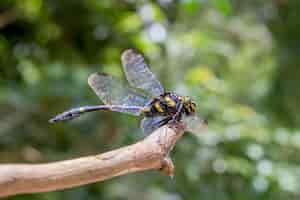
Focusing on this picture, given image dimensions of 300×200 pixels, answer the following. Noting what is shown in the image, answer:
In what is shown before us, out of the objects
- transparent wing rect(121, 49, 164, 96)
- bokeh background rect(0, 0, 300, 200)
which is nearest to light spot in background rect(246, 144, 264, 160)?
bokeh background rect(0, 0, 300, 200)

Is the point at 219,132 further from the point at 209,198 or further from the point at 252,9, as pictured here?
the point at 252,9

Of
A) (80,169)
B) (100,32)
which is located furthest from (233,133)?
(80,169)

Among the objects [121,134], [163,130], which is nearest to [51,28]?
[121,134]

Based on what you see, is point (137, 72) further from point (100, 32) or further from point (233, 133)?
point (100, 32)

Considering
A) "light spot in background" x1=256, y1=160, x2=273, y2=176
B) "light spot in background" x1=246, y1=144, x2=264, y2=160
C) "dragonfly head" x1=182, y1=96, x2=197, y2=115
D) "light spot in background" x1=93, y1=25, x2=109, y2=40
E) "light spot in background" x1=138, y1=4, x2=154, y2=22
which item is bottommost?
"light spot in background" x1=256, y1=160, x2=273, y2=176

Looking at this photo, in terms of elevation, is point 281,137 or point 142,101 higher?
point 142,101

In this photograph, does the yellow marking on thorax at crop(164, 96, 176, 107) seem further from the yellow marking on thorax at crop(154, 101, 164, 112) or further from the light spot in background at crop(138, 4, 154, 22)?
the light spot in background at crop(138, 4, 154, 22)
